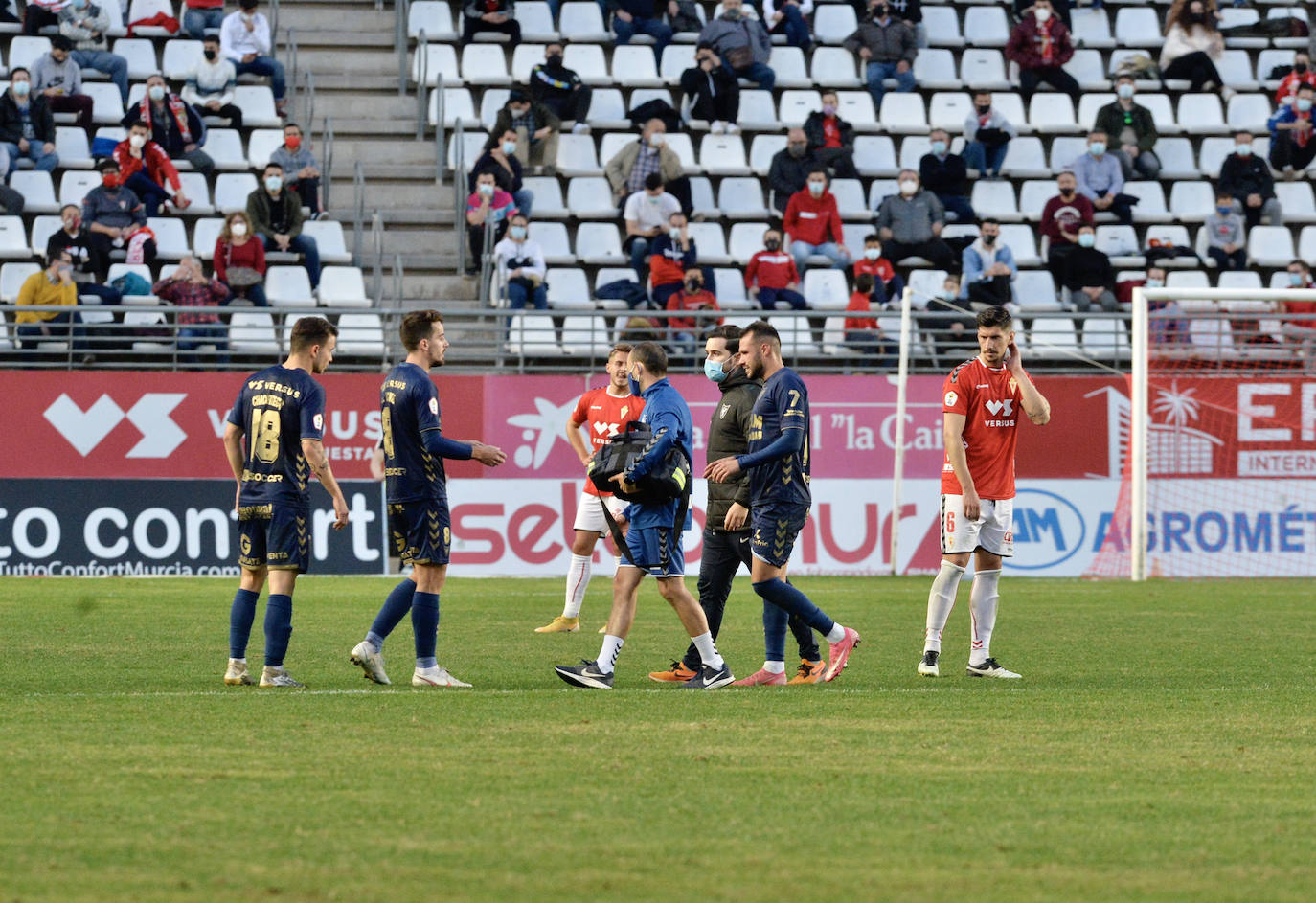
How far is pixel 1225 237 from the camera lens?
25.7m

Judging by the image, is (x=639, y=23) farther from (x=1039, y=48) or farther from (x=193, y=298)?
(x=193, y=298)

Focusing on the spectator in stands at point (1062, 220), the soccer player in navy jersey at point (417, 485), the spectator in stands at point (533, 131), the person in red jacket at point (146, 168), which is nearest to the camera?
the soccer player in navy jersey at point (417, 485)

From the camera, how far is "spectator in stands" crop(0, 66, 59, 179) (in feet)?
76.6

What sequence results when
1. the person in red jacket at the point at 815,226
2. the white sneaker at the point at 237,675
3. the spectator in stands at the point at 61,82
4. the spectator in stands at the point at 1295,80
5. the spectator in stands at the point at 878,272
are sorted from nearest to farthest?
the white sneaker at the point at 237,675 < the spectator in stands at the point at 878,272 < the spectator in stands at the point at 61,82 < the person in red jacket at the point at 815,226 < the spectator in stands at the point at 1295,80

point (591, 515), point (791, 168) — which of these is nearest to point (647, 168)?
point (791, 168)

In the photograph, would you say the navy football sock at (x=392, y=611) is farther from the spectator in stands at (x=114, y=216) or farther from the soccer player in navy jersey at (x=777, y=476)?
the spectator in stands at (x=114, y=216)

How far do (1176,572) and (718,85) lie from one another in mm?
9873

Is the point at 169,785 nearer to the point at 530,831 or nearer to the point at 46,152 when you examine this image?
the point at 530,831

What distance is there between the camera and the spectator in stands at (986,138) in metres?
26.4

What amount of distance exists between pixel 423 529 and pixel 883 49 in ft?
64.5

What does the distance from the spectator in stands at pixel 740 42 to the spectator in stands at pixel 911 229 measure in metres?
3.48

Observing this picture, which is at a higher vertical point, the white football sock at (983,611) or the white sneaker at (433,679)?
the white football sock at (983,611)

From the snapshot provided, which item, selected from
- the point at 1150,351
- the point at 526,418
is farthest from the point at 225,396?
the point at 1150,351

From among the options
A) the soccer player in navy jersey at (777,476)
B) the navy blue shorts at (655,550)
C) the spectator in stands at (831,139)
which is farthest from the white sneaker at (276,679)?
the spectator in stands at (831,139)
